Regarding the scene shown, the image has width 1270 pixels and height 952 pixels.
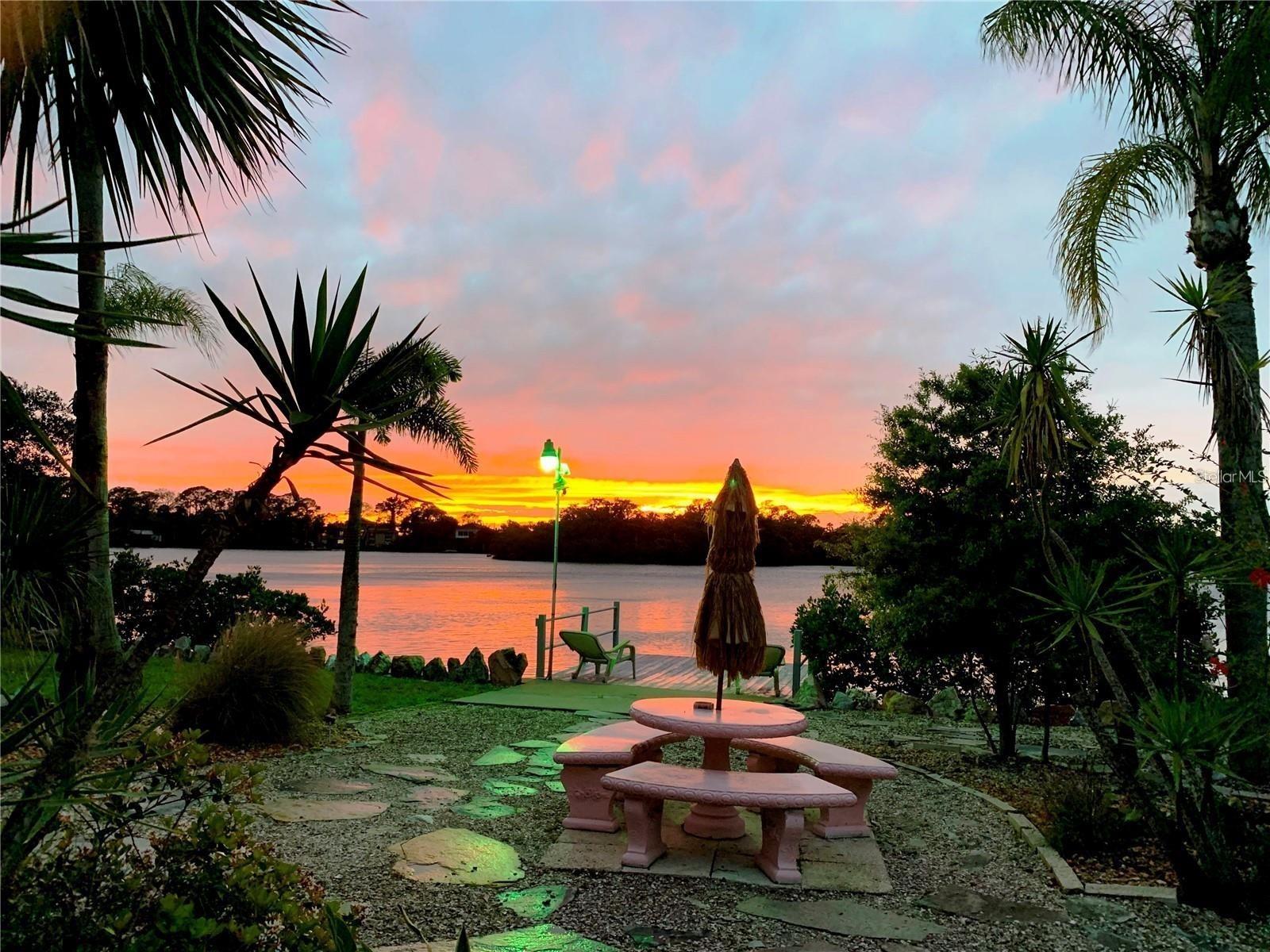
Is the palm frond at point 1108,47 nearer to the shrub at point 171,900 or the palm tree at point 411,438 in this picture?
the palm tree at point 411,438

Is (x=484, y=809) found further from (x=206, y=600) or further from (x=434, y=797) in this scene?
(x=206, y=600)

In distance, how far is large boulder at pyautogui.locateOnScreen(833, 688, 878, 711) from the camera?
1077 centimetres

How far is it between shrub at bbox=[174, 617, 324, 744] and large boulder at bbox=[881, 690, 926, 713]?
688 centimetres

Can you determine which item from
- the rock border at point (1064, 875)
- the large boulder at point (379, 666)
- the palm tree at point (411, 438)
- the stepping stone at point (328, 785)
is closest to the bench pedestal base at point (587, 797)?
the stepping stone at point (328, 785)

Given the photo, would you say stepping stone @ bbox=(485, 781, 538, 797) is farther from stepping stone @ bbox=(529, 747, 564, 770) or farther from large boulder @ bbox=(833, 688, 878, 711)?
large boulder @ bbox=(833, 688, 878, 711)

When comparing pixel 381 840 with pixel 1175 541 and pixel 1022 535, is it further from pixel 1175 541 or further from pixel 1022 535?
pixel 1022 535

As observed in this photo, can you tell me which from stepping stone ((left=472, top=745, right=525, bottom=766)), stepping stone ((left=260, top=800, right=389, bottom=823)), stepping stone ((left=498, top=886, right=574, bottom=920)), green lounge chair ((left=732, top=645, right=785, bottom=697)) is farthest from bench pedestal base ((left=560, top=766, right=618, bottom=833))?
green lounge chair ((left=732, top=645, right=785, bottom=697))

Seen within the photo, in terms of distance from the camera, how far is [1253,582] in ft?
15.9

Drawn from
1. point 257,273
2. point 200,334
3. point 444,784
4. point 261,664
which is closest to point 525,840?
point 444,784

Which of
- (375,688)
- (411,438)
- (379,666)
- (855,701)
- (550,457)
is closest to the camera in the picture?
(855,701)

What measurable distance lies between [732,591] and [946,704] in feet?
21.2

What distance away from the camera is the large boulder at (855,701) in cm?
1077

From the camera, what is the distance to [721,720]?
5121mm

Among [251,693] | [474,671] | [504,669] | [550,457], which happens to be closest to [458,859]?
[251,693]
